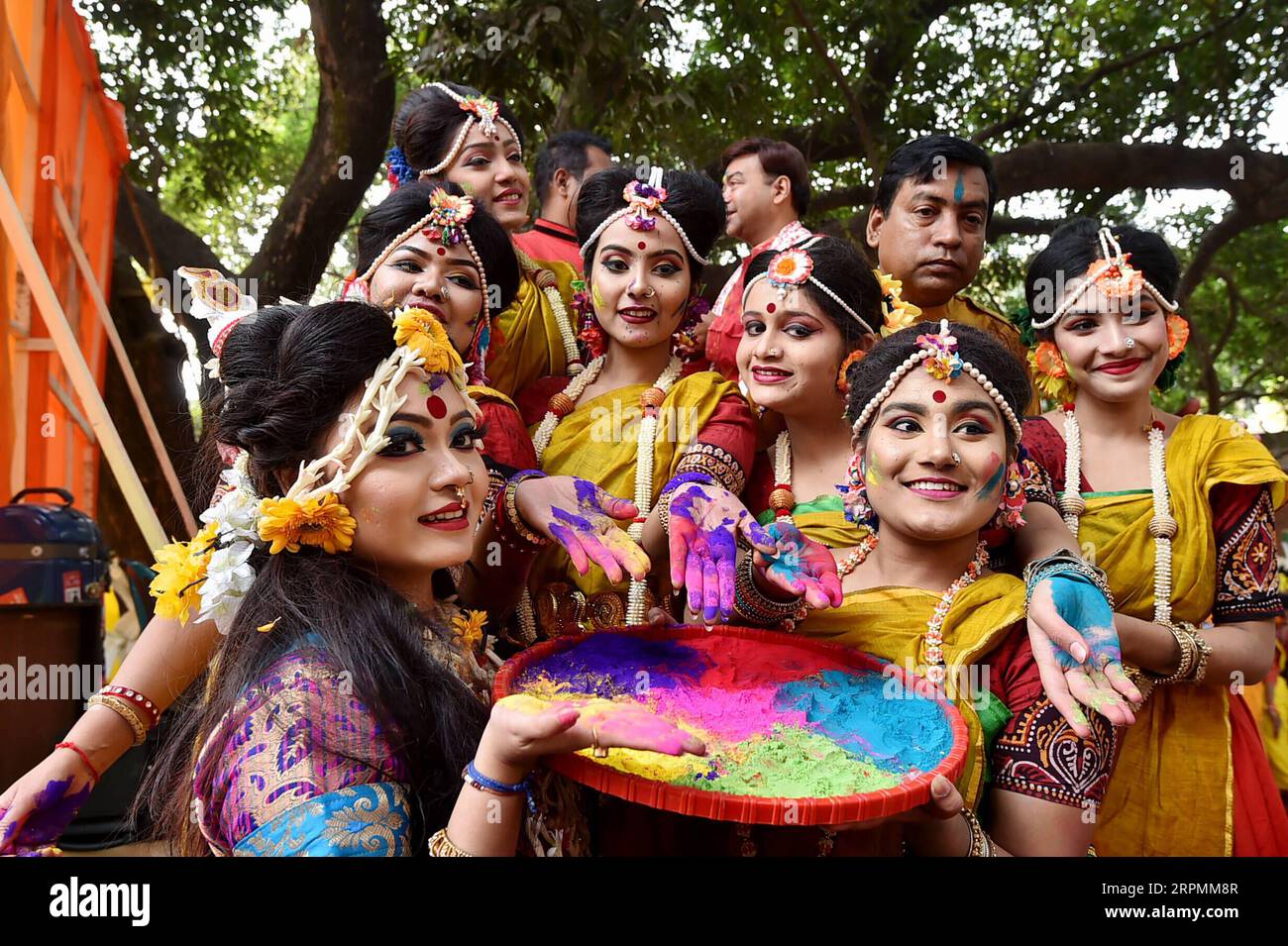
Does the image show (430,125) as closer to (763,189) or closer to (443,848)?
(763,189)

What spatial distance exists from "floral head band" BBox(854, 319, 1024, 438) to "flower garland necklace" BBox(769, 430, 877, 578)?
0.32 meters

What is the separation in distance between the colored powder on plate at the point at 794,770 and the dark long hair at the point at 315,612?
53cm

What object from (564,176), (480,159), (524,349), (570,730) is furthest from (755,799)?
(564,176)

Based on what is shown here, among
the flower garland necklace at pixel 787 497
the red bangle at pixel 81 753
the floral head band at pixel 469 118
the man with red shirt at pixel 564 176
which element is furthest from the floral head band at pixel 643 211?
the red bangle at pixel 81 753

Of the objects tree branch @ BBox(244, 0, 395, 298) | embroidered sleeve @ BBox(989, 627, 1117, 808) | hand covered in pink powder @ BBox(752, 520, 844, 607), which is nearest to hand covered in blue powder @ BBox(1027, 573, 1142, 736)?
embroidered sleeve @ BBox(989, 627, 1117, 808)

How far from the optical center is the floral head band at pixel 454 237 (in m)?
3.17

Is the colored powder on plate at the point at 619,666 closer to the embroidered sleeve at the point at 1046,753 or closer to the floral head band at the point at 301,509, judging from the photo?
the floral head band at the point at 301,509

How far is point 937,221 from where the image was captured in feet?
12.3
